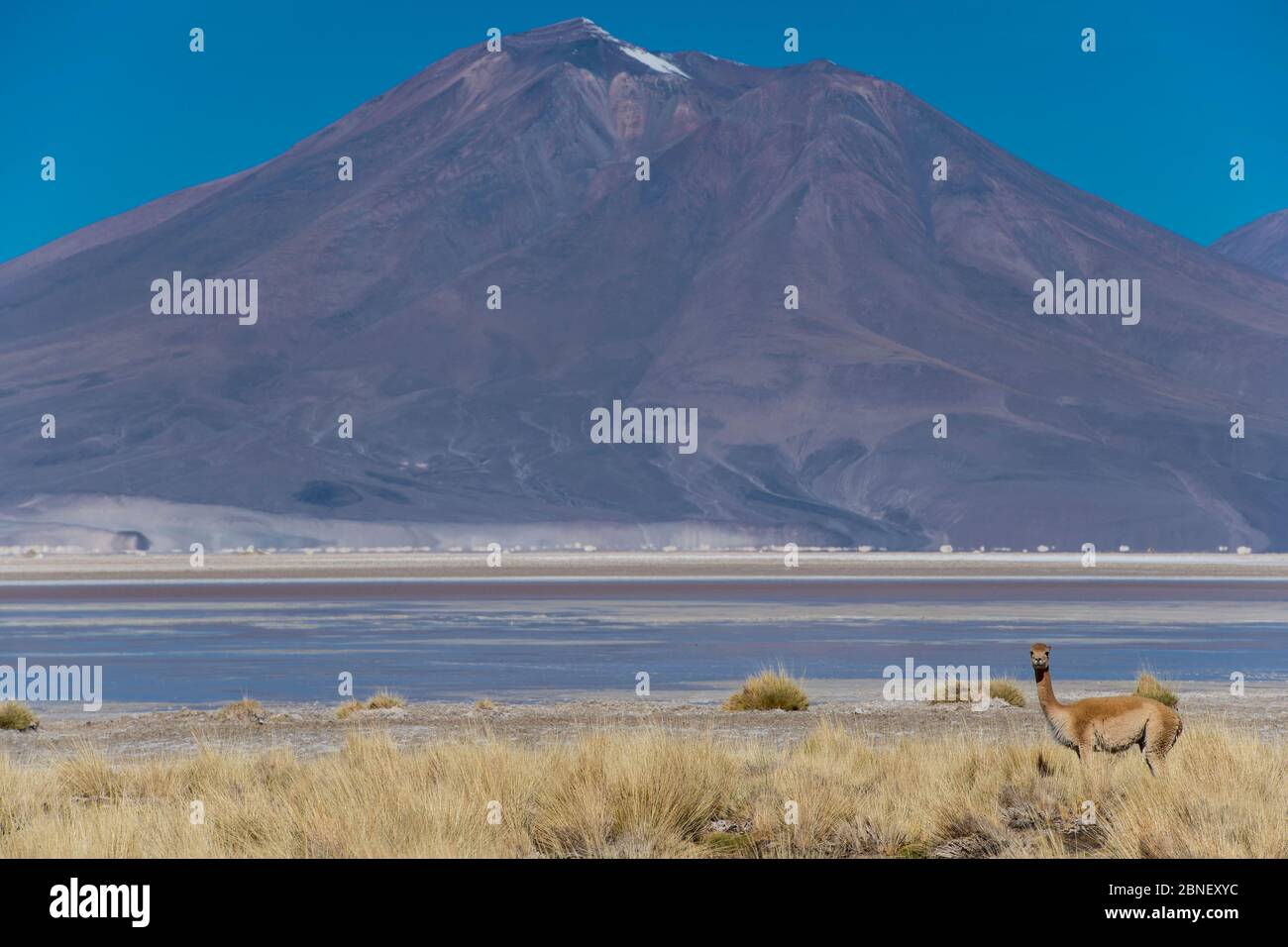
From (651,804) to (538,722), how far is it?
8.23 metres

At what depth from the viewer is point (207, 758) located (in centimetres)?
1348

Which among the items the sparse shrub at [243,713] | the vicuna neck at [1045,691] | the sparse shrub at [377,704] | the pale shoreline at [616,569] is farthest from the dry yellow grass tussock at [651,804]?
the pale shoreline at [616,569]

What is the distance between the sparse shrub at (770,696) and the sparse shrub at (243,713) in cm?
566

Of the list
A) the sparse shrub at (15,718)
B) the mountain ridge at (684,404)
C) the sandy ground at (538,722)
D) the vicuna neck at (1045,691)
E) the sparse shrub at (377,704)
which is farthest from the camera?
the mountain ridge at (684,404)

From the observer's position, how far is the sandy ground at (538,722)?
17.3 meters

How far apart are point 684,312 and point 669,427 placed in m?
29.0

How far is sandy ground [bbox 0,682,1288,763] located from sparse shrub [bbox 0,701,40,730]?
28cm

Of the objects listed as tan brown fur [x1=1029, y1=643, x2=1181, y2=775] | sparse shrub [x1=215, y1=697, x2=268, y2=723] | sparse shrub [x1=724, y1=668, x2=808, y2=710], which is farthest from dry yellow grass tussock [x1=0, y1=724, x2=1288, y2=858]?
sparse shrub [x1=724, y1=668, x2=808, y2=710]

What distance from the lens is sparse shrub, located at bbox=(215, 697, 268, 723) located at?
64.5ft

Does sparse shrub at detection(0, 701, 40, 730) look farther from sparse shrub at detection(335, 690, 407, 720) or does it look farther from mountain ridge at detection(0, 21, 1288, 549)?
mountain ridge at detection(0, 21, 1288, 549)

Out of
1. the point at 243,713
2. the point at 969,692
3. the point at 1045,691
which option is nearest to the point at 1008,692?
the point at 969,692

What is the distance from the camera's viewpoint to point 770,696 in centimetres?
2103

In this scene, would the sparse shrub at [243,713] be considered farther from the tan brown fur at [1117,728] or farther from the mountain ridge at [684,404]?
the mountain ridge at [684,404]
